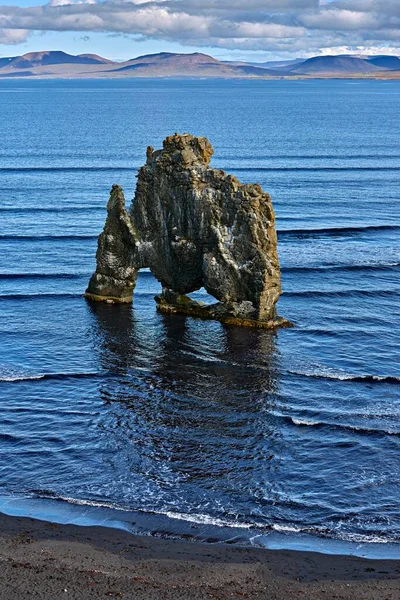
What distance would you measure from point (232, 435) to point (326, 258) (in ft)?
115

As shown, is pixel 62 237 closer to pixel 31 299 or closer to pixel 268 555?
pixel 31 299

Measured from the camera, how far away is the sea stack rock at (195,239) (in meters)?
55.7

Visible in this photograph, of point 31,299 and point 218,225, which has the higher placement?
point 218,225

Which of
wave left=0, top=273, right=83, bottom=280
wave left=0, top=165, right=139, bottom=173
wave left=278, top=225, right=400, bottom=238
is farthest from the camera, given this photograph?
wave left=0, top=165, right=139, bottom=173

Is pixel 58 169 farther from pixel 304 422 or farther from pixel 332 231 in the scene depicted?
pixel 304 422

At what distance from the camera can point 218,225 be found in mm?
56562

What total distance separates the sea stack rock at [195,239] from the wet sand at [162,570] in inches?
1008

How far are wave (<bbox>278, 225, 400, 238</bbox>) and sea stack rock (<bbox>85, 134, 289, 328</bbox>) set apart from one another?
24.7 meters

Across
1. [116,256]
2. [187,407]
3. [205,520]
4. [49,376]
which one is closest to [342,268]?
[116,256]

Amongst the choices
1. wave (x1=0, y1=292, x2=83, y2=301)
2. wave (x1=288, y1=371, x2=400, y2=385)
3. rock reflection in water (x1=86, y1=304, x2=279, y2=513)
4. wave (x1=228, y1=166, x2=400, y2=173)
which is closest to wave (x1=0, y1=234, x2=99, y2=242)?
wave (x1=0, y1=292, x2=83, y2=301)

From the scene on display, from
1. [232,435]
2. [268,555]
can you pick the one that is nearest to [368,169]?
[232,435]

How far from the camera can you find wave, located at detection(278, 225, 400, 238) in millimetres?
82938

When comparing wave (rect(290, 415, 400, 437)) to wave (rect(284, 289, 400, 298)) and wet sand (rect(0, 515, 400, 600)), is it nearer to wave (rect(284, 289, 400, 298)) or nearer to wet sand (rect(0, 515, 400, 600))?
wet sand (rect(0, 515, 400, 600))

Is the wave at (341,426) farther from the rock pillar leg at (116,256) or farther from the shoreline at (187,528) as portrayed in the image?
the rock pillar leg at (116,256)
